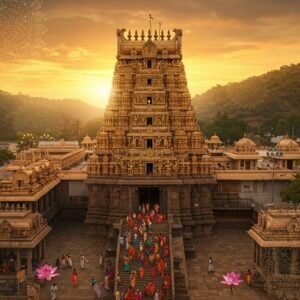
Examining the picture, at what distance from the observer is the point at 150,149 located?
117 feet

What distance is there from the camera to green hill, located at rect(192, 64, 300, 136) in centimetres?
10313

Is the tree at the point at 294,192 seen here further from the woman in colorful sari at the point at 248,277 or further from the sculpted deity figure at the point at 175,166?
the woman in colorful sari at the point at 248,277

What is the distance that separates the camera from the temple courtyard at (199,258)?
25844 mm

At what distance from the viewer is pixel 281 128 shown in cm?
9794

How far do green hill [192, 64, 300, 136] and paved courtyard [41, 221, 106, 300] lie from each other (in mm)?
67374

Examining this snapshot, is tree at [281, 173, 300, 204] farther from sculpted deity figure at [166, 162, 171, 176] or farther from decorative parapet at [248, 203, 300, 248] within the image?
sculpted deity figure at [166, 162, 171, 176]

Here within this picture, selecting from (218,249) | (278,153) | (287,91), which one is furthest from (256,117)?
(218,249)

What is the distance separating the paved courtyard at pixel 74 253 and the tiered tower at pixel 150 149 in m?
1.93

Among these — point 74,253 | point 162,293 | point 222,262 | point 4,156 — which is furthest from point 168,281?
point 4,156

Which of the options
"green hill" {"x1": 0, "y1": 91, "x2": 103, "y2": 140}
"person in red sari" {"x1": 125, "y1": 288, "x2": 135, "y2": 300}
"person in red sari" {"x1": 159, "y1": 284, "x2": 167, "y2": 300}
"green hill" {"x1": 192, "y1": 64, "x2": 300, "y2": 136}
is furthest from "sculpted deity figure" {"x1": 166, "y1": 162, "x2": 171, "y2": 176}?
"green hill" {"x1": 0, "y1": 91, "x2": 103, "y2": 140}

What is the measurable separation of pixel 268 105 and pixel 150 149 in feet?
307

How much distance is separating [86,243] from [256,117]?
315 feet

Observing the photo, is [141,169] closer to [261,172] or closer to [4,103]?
[261,172]

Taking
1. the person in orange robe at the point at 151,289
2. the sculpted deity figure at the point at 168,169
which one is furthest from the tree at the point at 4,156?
the person in orange robe at the point at 151,289
